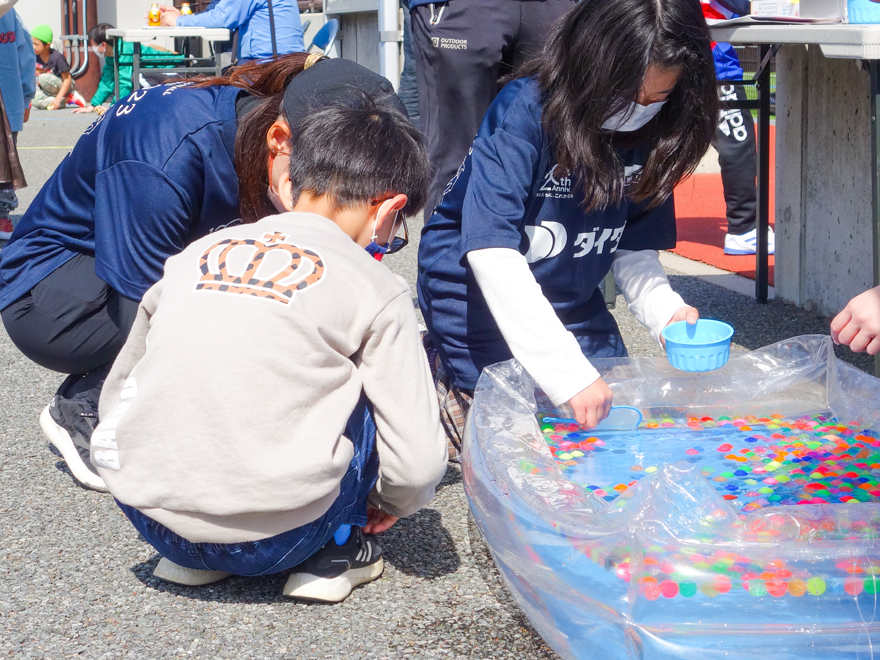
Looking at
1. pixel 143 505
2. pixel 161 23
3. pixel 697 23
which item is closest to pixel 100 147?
pixel 143 505

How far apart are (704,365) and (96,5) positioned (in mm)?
16616

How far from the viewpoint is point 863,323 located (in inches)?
58.1

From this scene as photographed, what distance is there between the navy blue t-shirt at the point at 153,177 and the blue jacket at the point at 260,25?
14.9 feet

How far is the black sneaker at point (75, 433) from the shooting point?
2.01 meters

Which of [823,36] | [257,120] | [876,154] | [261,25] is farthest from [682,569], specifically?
[261,25]

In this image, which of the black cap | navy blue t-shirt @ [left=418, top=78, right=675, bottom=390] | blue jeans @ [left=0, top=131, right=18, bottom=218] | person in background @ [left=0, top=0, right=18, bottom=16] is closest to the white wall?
navy blue t-shirt @ [left=418, top=78, right=675, bottom=390]

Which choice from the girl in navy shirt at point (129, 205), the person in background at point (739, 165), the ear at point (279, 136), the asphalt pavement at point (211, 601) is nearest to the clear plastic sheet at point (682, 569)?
the asphalt pavement at point (211, 601)

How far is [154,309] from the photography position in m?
1.43

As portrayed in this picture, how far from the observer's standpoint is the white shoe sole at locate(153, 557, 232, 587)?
5.25ft

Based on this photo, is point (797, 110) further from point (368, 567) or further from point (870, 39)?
point (368, 567)

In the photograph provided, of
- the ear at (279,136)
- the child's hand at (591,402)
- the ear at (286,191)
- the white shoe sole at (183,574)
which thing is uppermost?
the ear at (279,136)

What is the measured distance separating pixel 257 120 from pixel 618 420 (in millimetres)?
897

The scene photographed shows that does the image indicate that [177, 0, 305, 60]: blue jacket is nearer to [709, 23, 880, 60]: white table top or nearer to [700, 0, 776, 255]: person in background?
[700, 0, 776, 255]: person in background

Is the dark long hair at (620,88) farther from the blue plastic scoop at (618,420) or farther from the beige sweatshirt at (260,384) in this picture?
the beige sweatshirt at (260,384)
